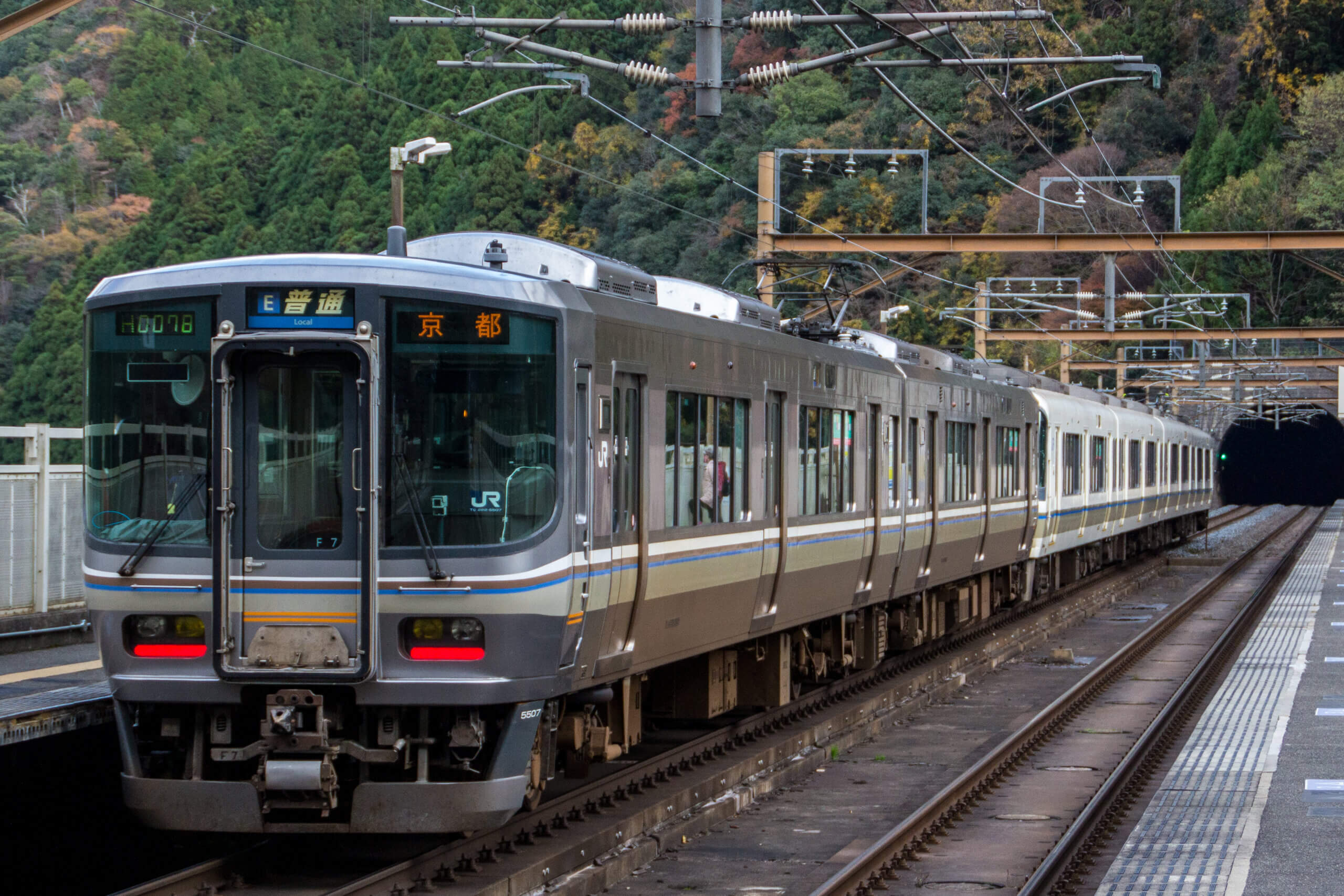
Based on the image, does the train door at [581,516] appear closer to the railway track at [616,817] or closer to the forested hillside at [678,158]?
the railway track at [616,817]

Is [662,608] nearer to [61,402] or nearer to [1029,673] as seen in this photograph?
[1029,673]

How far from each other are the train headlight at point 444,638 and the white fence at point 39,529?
21.8 ft

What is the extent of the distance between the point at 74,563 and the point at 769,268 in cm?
798

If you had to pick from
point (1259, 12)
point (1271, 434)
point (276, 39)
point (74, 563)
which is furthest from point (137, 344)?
point (1271, 434)

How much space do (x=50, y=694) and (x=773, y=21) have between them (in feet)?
20.4

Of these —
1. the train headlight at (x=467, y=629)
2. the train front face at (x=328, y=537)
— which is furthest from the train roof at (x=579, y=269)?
the train headlight at (x=467, y=629)

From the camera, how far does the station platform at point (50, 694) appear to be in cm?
852

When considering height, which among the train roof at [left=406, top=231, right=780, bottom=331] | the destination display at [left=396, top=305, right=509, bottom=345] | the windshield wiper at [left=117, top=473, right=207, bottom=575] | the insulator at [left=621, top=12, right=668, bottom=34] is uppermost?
the insulator at [left=621, top=12, right=668, bottom=34]

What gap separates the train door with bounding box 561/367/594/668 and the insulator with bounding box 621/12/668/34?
3.95 metres

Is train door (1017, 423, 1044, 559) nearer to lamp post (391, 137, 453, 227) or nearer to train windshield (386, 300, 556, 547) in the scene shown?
lamp post (391, 137, 453, 227)

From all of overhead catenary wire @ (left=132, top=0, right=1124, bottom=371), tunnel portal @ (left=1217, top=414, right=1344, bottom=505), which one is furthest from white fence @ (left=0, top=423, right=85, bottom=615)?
tunnel portal @ (left=1217, top=414, right=1344, bottom=505)

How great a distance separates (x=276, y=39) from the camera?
77812mm

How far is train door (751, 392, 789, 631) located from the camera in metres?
11.8

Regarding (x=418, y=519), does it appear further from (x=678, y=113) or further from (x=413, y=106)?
(x=678, y=113)
